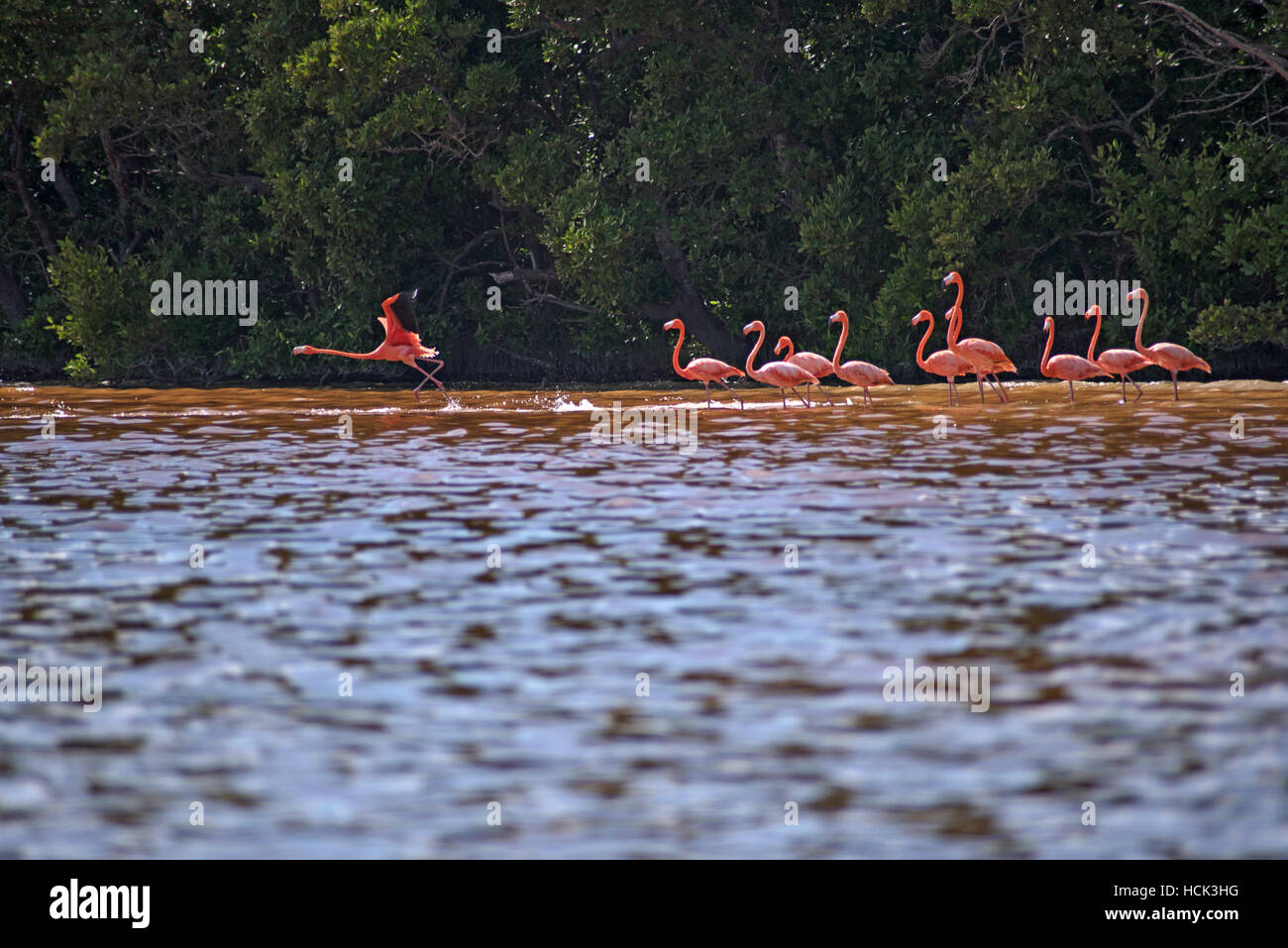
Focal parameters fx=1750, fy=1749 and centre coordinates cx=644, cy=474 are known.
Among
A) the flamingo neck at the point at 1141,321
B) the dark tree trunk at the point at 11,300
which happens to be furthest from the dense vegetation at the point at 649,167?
the dark tree trunk at the point at 11,300

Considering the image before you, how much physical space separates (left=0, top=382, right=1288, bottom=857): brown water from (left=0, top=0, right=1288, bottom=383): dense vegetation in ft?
43.1

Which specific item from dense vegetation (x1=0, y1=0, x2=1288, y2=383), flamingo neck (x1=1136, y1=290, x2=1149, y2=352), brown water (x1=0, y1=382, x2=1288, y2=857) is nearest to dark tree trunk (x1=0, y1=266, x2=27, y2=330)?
dense vegetation (x1=0, y1=0, x2=1288, y2=383)

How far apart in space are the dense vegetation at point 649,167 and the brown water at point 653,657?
13.2 metres

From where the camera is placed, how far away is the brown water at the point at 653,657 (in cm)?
545

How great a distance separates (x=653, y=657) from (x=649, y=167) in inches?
889

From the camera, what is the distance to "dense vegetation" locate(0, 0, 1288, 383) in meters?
27.2

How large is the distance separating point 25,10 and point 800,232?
14573 millimetres

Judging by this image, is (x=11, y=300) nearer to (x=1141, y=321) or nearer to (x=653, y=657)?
(x=1141, y=321)

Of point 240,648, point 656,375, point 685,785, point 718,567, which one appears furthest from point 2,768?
point 656,375

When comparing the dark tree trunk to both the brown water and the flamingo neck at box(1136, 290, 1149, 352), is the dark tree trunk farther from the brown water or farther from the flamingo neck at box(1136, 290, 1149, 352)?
the brown water

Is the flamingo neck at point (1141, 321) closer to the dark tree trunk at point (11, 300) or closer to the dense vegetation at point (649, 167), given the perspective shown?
the dense vegetation at point (649, 167)

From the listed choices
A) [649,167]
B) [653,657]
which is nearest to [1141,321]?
[649,167]

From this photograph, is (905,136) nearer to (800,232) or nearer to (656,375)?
(800,232)

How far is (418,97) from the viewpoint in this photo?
29.1 meters
